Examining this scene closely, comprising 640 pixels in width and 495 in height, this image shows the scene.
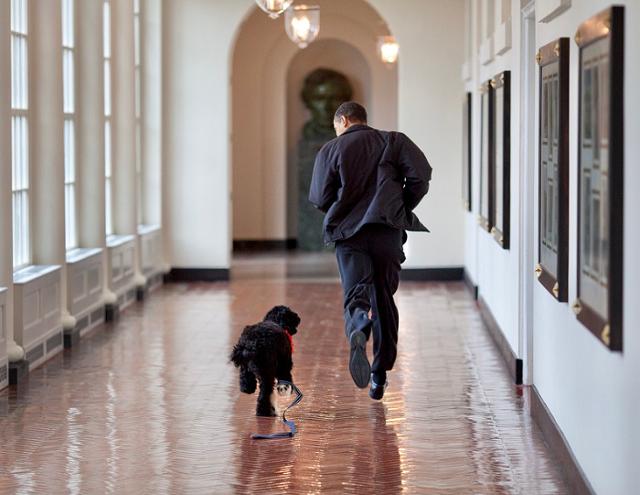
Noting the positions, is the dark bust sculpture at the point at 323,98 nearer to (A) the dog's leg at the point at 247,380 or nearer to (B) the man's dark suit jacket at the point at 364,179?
(B) the man's dark suit jacket at the point at 364,179

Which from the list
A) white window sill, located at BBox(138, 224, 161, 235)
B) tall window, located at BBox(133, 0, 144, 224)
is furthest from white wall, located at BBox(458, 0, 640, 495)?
tall window, located at BBox(133, 0, 144, 224)

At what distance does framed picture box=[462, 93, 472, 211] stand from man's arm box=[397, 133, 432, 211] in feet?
20.6

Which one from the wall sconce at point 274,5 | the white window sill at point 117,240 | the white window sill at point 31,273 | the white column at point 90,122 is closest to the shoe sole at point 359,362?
the white window sill at point 31,273

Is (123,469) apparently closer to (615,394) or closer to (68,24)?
(615,394)

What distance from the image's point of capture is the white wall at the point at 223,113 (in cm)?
1538

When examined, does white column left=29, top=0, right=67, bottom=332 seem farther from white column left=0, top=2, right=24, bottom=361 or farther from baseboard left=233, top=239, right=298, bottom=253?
baseboard left=233, top=239, right=298, bottom=253

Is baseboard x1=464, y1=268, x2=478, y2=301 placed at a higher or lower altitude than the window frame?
lower

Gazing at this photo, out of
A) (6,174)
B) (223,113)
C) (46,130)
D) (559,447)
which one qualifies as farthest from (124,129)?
(559,447)

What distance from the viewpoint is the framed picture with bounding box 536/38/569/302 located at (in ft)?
19.4

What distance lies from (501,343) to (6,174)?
13.0 feet

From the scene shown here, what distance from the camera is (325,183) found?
25.0 ft

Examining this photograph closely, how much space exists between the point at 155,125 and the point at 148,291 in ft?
7.09

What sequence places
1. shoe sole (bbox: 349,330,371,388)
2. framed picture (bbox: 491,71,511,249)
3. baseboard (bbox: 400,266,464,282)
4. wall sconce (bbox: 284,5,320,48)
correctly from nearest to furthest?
shoe sole (bbox: 349,330,371,388) < framed picture (bbox: 491,71,511,249) < wall sconce (bbox: 284,5,320,48) < baseboard (bbox: 400,266,464,282)

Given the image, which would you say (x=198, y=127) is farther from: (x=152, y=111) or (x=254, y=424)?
(x=254, y=424)
